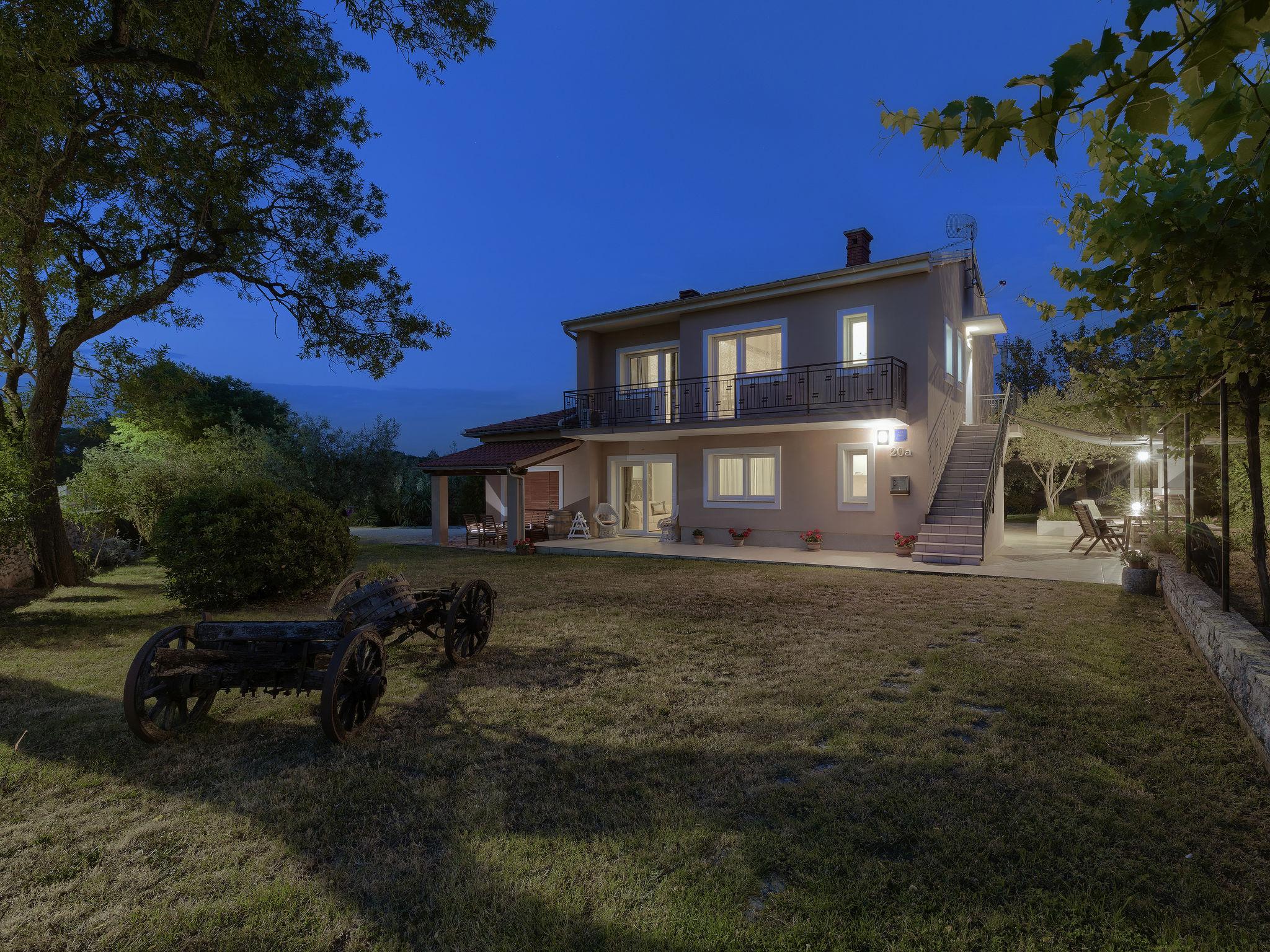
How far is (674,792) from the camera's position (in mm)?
3105

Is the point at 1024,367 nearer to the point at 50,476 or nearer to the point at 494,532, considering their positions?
the point at 494,532

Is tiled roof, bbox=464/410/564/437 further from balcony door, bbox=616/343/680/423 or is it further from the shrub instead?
the shrub

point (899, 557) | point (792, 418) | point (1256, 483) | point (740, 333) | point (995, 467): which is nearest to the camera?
point (1256, 483)

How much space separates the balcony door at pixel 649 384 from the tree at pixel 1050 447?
33.9 ft

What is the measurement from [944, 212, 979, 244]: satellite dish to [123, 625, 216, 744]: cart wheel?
17.2 meters

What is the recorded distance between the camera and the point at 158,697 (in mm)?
3830

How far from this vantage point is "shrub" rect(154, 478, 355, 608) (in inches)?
289

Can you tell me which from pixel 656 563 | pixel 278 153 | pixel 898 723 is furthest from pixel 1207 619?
pixel 278 153

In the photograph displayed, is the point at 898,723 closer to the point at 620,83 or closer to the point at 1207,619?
the point at 1207,619

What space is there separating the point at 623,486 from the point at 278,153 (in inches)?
423

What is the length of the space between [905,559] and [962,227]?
9.38 meters

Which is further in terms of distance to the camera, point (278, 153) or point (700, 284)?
point (700, 284)

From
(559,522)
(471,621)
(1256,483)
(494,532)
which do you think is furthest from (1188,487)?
(494,532)

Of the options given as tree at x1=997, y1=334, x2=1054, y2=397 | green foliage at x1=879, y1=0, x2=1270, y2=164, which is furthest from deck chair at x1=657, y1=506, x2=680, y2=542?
tree at x1=997, y1=334, x2=1054, y2=397
